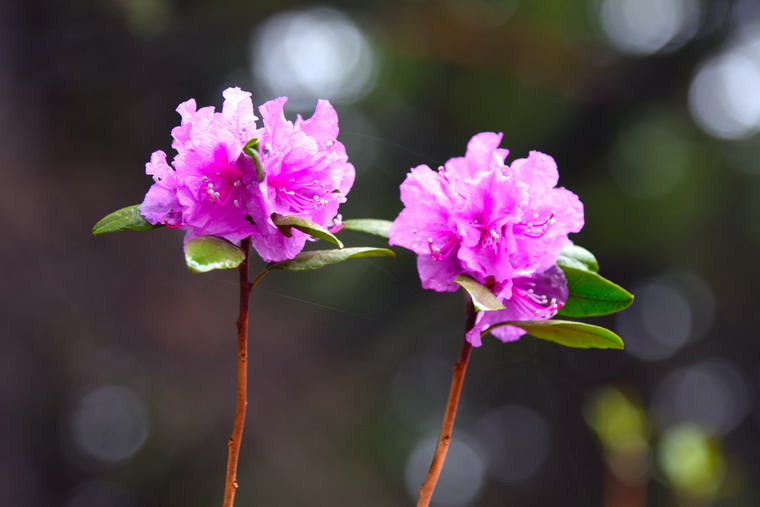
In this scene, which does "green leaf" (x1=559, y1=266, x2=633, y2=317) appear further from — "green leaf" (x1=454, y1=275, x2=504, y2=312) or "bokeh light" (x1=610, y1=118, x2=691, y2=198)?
"bokeh light" (x1=610, y1=118, x2=691, y2=198)

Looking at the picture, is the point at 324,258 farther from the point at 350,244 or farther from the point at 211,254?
the point at 350,244

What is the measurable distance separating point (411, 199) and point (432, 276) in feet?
0.22

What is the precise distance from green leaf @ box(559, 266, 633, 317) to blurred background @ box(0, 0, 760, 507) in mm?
1703

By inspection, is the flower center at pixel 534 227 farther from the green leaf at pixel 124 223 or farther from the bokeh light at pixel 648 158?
the bokeh light at pixel 648 158

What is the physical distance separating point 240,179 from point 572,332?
0.29 metres

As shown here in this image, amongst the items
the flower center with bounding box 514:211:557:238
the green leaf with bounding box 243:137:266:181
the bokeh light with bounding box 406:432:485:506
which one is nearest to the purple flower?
the flower center with bounding box 514:211:557:238

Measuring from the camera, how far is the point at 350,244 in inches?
94.0

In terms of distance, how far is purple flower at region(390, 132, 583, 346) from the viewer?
54cm

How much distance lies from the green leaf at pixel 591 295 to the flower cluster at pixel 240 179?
230 mm

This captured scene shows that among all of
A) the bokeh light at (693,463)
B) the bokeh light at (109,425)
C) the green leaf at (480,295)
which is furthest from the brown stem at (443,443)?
the bokeh light at (109,425)

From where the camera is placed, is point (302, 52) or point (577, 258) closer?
point (577, 258)

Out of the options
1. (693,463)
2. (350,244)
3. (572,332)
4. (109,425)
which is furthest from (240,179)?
(109,425)

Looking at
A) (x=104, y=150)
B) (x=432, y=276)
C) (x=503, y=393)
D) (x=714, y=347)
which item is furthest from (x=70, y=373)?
(x=714, y=347)

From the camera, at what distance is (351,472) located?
12.0 ft
